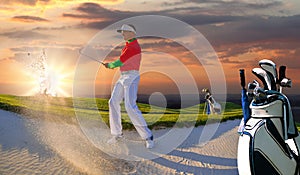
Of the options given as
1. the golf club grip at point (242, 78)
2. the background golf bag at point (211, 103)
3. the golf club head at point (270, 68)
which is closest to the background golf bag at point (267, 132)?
the golf club head at point (270, 68)

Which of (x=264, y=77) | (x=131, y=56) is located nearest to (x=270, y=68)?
(x=264, y=77)

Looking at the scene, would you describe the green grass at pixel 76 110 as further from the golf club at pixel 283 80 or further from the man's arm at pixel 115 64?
the golf club at pixel 283 80

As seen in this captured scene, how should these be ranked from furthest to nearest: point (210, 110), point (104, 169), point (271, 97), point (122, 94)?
point (210, 110) < point (122, 94) < point (104, 169) < point (271, 97)

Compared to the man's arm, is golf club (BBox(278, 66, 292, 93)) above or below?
above

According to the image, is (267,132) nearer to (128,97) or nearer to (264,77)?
(264,77)

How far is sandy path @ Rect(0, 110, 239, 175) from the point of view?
10586 mm

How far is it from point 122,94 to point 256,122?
5924 mm

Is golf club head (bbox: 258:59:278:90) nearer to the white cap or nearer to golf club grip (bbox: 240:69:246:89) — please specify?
golf club grip (bbox: 240:69:246:89)

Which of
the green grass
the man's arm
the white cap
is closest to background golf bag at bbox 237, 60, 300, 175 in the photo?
the man's arm

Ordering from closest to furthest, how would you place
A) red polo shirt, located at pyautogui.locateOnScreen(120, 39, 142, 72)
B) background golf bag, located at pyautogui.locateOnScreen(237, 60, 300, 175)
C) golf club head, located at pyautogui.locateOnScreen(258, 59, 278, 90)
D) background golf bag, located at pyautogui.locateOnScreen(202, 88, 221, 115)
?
background golf bag, located at pyautogui.locateOnScreen(237, 60, 300, 175)
golf club head, located at pyautogui.locateOnScreen(258, 59, 278, 90)
red polo shirt, located at pyautogui.locateOnScreen(120, 39, 142, 72)
background golf bag, located at pyautogui.locateOnScreen(202, 88, 221, 115)

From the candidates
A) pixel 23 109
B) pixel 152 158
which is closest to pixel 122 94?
pixel 152 158

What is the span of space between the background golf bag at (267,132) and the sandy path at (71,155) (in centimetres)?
492

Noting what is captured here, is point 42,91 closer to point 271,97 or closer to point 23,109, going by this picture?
Answer: point 23,109

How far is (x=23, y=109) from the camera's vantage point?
14047 millimetres
